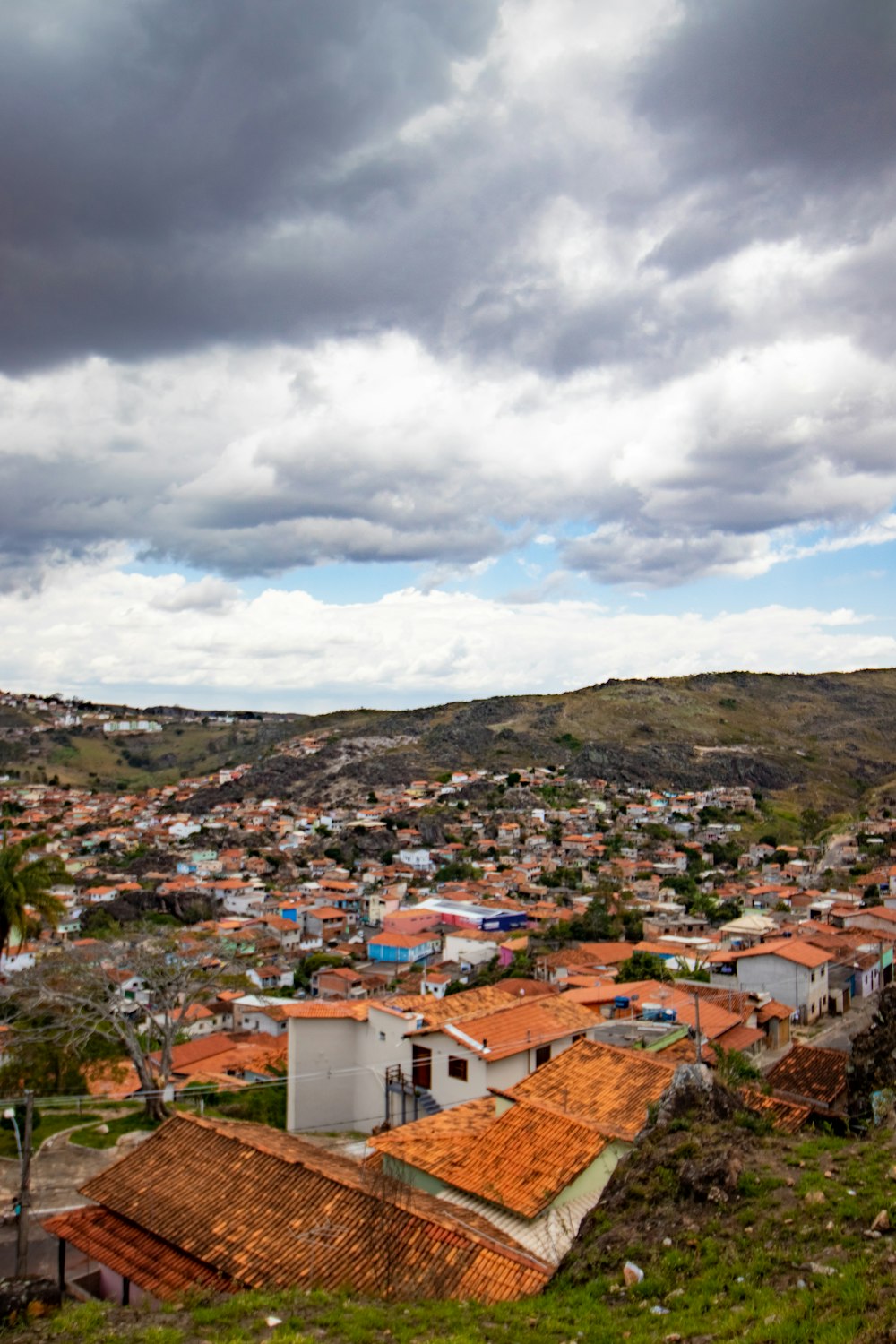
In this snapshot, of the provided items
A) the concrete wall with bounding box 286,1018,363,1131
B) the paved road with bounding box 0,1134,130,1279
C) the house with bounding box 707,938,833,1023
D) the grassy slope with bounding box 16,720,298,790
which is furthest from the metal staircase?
the grassy slope with bounding box 16,720,298,790

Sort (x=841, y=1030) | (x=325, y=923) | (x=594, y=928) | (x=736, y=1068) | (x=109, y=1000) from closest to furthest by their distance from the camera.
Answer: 1. (x=736, y=1068)
2. (x=109, y=1000)
3. (x=841, y=1030)
4. (x=594, y=928)
5. (x=325, y=923)

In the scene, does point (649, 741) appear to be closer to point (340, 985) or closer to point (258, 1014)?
point (340, 985)

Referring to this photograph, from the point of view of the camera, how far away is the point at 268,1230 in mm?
10000

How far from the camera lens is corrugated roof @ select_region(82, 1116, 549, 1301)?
341 inches

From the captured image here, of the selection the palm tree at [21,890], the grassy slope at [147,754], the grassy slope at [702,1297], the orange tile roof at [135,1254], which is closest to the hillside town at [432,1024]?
the orange tile roof at [135,1254]

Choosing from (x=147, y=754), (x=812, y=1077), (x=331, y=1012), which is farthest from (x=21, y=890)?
(x=147, y=754)

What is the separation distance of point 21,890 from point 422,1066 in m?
10.2

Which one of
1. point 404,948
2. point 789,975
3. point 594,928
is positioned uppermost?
point 789,975

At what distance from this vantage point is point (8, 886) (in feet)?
67.5

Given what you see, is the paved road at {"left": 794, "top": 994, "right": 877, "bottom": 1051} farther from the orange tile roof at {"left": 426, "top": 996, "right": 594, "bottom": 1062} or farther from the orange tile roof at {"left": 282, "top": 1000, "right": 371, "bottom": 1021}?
the orange tile roof at {"left": 282, "top": 1000, "right": 371, "bottom": 1021}

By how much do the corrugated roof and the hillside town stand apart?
0.13ft

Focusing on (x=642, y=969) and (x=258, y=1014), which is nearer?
(x=642, y=969)

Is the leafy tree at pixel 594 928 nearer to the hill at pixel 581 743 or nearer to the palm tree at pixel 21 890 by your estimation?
the palm tree at pixel 21 890

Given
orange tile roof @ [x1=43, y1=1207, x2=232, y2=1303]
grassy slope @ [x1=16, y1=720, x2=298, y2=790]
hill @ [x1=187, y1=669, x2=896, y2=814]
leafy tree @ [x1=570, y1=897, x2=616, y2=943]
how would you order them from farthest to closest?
grassy slope @ [x1=16, y1=720, x2=298, y2=790]
hill @ [x1=187, y1=669, x2=896, y2=814]
leafy tree @ [x1=570, y1=897, x2=616, y2=943]
orange tile roof @ [x1=43, y1=1207, x2=232, y2=1303]
